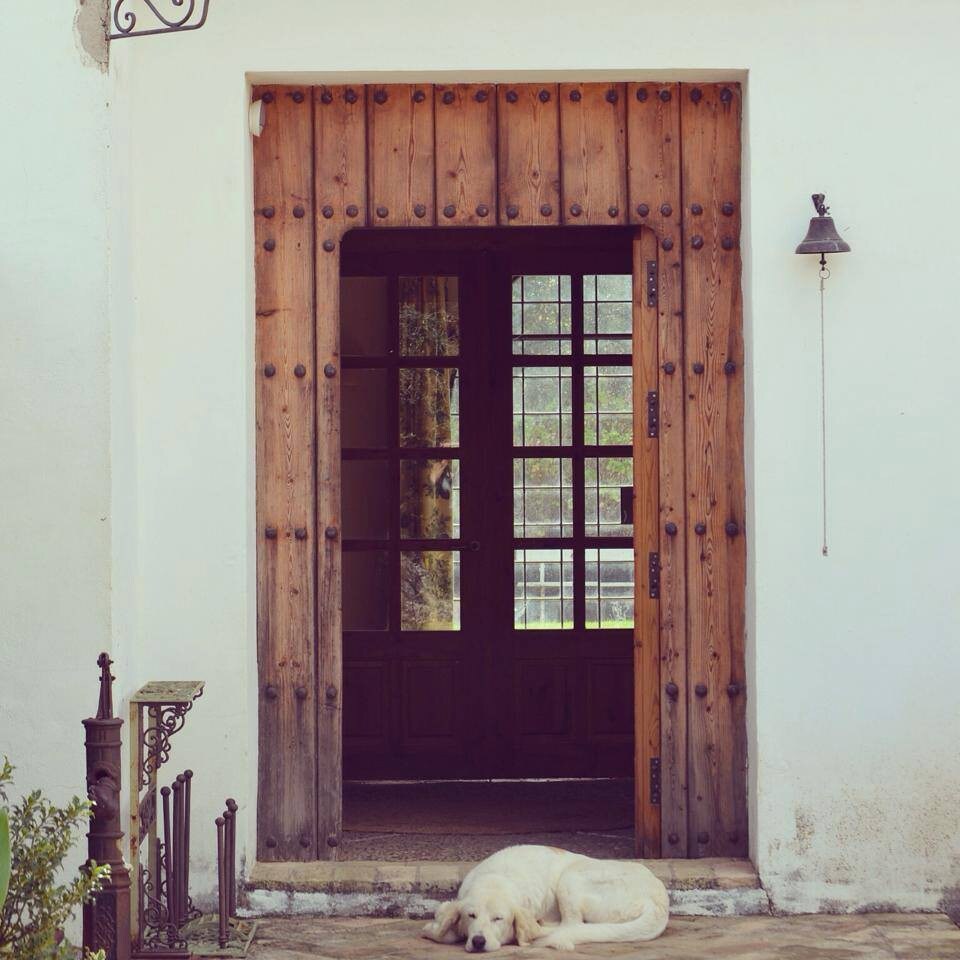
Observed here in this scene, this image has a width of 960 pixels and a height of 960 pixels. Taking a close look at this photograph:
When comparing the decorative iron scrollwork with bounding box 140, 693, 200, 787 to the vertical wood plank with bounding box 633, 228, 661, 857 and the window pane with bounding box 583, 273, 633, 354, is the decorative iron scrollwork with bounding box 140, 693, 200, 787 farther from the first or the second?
the window pane with bounding box 583, 273, 633, 354

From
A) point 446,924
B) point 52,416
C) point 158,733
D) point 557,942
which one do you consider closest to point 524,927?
point 557,942

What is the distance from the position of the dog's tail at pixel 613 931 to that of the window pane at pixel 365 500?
9.46 ft

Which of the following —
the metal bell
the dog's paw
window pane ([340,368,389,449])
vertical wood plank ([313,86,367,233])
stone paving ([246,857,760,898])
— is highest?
vertical wood plank ([313,86,367,233])

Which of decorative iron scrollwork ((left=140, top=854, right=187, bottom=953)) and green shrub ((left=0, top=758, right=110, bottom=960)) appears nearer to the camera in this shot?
green shrub ((left=0, top=758, right=110, bottom=960))

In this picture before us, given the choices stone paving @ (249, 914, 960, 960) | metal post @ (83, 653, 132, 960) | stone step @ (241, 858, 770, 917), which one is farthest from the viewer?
stone step @ (241, 858, 770, 917)

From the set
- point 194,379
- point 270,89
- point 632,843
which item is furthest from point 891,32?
point 632,843

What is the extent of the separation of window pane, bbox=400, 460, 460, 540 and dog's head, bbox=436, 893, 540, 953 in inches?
109

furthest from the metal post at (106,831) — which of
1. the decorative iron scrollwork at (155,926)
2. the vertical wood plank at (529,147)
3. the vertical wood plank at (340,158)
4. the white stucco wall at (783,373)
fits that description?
the vertical wood plank at (529,147)

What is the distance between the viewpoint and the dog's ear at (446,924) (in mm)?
4777

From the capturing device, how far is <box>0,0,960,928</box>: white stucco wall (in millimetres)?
5141

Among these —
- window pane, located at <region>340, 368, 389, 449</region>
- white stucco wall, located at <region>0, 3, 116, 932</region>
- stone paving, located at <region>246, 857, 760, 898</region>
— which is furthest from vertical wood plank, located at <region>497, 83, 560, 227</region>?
stone paving, located at <region>246, 857, 760, 898</region>

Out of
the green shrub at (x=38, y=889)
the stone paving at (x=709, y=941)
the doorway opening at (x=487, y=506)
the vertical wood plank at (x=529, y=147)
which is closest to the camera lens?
the green shrub at (x=38, y=889)

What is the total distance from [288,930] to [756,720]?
1.79 metres

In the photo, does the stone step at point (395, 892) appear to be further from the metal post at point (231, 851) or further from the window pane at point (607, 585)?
the window pane at point (607, 585)
